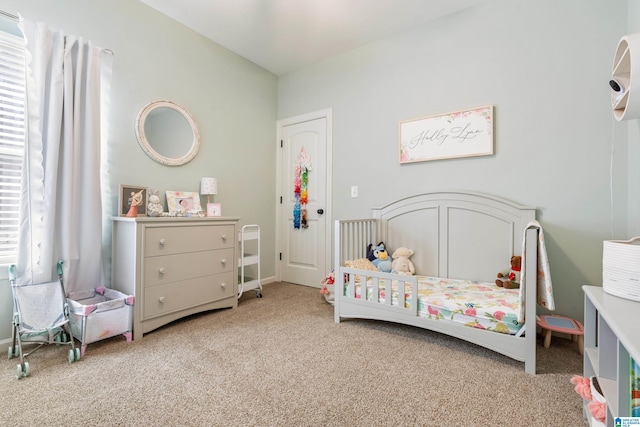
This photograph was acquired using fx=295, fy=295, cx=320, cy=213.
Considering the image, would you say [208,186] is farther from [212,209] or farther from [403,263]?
[403,263]

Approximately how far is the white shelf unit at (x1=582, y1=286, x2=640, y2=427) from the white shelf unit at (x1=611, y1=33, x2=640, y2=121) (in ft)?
2.63

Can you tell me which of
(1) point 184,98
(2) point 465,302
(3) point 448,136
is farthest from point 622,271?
(1) point 184,98

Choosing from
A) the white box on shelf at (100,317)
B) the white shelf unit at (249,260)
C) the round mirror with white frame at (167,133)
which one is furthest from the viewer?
the white shelf unit at (249,260)

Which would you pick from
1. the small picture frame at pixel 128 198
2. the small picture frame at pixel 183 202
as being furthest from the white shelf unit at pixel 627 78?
the small picture frame at pixel 128 198

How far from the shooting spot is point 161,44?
2.63 m

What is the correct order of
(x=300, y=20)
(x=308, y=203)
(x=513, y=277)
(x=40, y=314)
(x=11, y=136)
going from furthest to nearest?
(x=308, y=203), (x=300, y=20), (x=513, y=277), (x=11, y=136), (x=40, y=314)

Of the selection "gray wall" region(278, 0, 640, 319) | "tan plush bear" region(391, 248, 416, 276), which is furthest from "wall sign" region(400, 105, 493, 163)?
"tan plush bear" region(391, 248, 416, 276)

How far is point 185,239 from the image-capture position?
2.34 m

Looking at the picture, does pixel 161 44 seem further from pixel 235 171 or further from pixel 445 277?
pixel 445 277

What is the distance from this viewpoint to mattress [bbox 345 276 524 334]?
171 centimetres

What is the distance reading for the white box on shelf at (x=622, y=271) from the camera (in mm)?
1046

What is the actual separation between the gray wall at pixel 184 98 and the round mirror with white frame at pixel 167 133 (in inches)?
2.6

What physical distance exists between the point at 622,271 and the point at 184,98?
3244 millimetres

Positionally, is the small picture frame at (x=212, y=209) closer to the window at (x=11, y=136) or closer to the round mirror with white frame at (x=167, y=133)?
the round mirror with white frame at (x=167, y=133)
